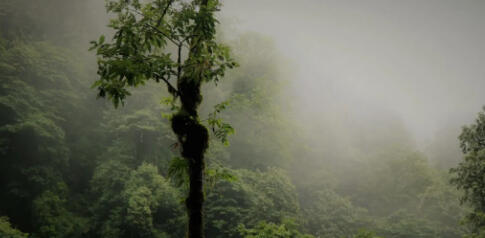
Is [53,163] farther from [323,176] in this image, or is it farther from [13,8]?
[323,176]

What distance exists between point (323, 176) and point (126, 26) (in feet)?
83.9

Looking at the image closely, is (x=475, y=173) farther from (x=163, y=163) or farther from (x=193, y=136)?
(x=163, y=163)

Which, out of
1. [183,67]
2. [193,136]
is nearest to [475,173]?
[193,136]

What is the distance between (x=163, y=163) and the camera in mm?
17125

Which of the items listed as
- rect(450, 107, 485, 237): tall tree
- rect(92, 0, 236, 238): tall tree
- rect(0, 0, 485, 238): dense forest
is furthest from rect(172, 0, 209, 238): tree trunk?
rect(450, 107, 485, 237): tall tree

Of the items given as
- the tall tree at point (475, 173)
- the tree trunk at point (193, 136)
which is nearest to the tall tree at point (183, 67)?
the tree trunk at point (193, 136)

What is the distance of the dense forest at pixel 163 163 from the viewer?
12.7m

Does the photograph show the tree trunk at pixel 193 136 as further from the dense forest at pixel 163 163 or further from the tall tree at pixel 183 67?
the dense forest at pixel 163 163

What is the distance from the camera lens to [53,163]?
1562cm

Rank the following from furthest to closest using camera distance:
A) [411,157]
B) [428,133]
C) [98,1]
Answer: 1. [428,133]
2. [98,1]
3. [411,157]

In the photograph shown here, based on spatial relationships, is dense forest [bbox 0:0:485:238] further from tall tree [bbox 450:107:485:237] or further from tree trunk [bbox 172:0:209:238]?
tree trunk [bbox 172:0:209:238]

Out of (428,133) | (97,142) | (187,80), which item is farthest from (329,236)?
(428,133)

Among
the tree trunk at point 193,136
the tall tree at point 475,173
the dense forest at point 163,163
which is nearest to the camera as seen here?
the tree trunk at point 193,136

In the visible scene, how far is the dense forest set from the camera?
12719 millimetres
